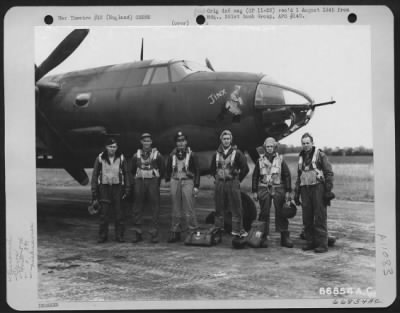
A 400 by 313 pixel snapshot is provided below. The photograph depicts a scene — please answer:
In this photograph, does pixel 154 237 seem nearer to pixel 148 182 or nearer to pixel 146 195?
pixel 146 195

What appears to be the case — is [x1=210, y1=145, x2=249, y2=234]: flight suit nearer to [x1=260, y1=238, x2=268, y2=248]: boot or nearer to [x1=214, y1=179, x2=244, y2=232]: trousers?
[x1=214, y1=179, x2=244, y2=232]: trousers

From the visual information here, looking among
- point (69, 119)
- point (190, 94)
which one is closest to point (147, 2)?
point (190, 94)

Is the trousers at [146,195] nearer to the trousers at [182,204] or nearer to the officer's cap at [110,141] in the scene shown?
the trousers at [182,204]

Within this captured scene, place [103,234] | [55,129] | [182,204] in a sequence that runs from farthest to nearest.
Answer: [55,129] < [103,234] < [182,204]

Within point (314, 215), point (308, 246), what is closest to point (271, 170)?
point (314, 215)

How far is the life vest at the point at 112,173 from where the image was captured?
6.34 m

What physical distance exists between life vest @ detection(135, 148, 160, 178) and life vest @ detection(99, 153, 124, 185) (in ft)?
0.83

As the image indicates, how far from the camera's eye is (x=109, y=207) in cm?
639

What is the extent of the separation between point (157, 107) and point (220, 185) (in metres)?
1.57

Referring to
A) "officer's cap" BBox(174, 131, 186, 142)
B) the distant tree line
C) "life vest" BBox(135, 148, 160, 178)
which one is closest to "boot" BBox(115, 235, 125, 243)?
"life vest" BBox(135, 148, 160, 178)

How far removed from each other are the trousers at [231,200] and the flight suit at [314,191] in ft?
2.75

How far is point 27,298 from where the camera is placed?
5.73m

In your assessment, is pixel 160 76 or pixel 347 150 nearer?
pixel 347 150

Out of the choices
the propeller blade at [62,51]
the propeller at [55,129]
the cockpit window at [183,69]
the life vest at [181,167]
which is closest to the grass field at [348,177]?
the life vest at [181,167]
